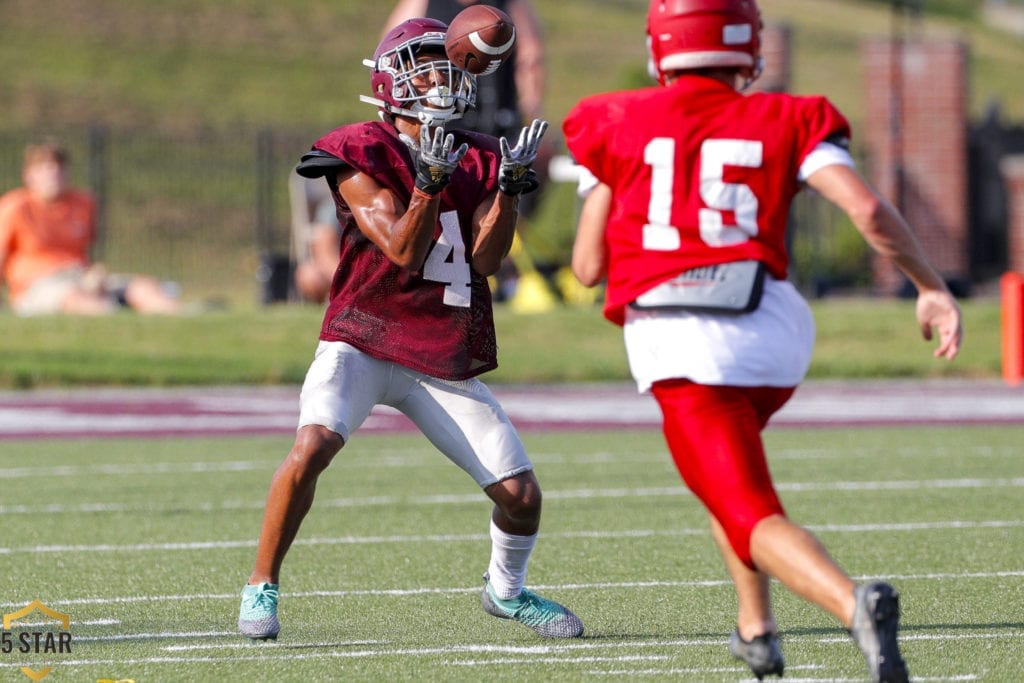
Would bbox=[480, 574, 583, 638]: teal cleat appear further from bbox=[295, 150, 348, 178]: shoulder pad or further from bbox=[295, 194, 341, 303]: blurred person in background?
bbox=[295, 194, 341, 303]: blurred person in background

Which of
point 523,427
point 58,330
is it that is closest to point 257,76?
point 58,330

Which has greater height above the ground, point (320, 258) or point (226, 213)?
point (320, 258)

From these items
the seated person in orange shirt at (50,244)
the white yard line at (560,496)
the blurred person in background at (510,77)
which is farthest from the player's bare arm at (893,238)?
the seated person in orange shirt at (50,244)

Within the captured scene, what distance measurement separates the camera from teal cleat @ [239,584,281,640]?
512cm

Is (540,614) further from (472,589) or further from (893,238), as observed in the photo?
(893,238)

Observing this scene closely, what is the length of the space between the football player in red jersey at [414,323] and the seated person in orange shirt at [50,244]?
10081mm

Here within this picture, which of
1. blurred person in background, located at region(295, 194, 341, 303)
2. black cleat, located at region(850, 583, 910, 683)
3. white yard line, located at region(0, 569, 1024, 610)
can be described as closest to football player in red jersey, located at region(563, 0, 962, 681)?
black cleat, located at region(850, 583, 910, 683)

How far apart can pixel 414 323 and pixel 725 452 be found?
1435 mm

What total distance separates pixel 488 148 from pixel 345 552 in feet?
6.79

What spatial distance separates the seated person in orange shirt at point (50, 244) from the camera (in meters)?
14.9

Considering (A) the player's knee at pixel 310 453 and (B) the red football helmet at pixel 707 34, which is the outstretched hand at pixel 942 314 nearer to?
(B) the red football helmet at pixel 707 34

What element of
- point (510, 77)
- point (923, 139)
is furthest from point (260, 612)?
→ point (923, 139)

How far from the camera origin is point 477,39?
5.20m

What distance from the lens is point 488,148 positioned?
5504mm
